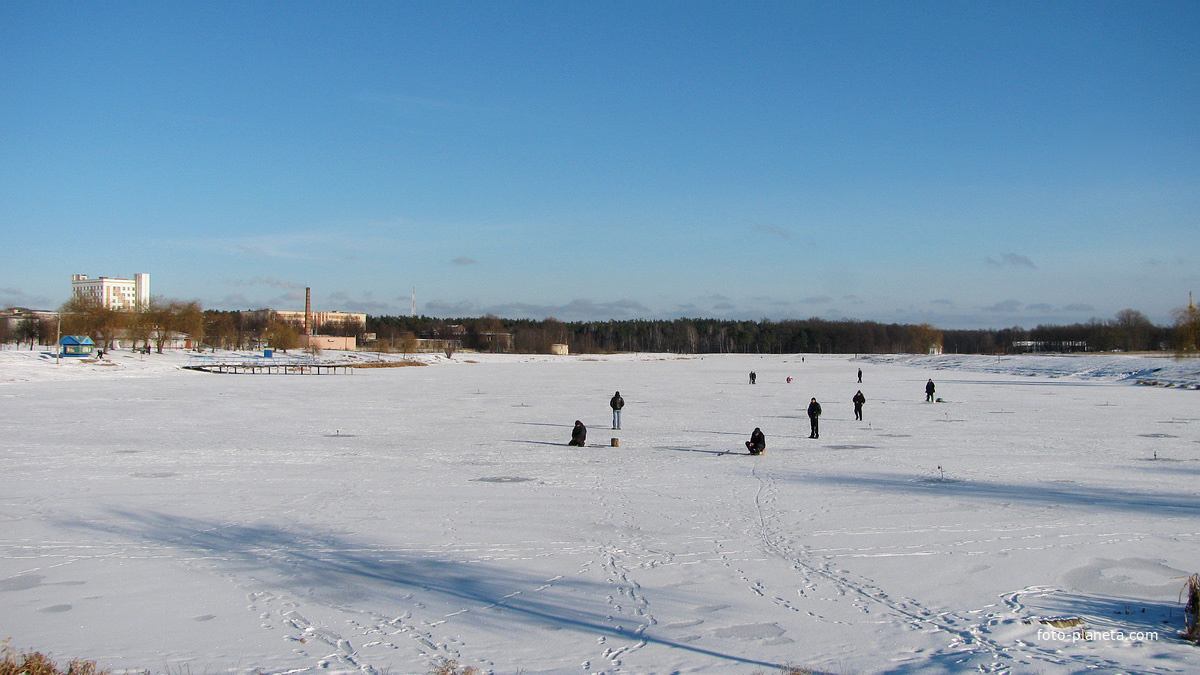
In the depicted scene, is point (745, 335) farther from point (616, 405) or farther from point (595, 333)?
point (616, 405)

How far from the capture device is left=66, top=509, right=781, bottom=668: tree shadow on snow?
268 inches

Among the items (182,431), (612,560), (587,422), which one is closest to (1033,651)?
(612,560)

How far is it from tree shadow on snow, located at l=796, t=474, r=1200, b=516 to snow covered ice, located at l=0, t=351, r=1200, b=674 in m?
0.09

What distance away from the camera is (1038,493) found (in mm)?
12375

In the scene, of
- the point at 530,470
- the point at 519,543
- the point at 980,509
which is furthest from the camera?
the point at 530,470

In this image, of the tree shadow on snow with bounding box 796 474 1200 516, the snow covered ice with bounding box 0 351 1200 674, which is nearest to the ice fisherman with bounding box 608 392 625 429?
the snow covered ice with bounding box 0 351 1200 674

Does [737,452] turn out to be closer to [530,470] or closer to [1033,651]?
[530,470]

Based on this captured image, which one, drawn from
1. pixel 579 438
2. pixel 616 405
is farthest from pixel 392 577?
pixel 616 405

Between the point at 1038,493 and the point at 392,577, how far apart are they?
10.1 m

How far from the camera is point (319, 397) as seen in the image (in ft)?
114

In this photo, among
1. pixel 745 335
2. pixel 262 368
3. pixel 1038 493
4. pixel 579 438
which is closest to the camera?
pixel 1038 493

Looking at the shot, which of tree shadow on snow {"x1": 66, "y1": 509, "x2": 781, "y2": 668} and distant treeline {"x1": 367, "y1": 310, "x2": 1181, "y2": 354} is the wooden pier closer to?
tree shadow on snow {"x1": 66, "y1": 509, "x2": 781, "y2": 668}

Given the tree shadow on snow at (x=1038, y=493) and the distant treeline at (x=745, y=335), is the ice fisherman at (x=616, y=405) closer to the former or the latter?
the tree shadow on snow at (x=1038, y=493)

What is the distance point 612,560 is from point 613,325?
609ft
